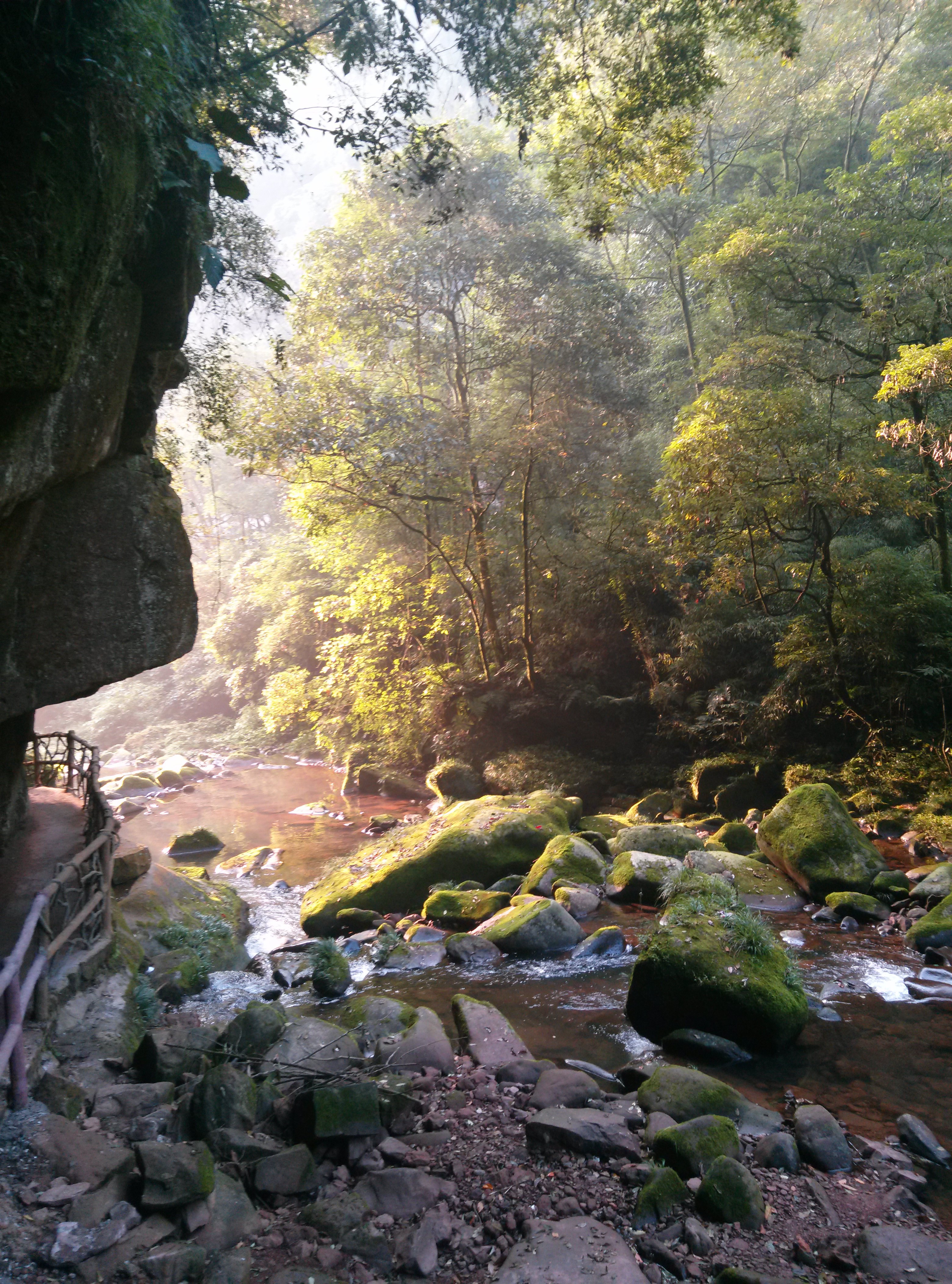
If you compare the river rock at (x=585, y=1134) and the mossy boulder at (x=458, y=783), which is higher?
the mossy boulder at (x=458, y=783)

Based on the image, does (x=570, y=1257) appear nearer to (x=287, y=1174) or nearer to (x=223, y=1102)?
(x=287, y=1174)

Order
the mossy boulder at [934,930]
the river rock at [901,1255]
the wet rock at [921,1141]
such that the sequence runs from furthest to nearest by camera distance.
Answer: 1. the mossy boulder at [934,930]
2. the wet rock at [921,1141]
3. the river rock at [901,1255]

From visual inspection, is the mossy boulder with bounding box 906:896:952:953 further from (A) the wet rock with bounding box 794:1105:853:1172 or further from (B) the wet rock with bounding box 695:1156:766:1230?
(B) the wet rock with bounding box 695:1156:766:1230

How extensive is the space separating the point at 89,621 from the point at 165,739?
2586 cm

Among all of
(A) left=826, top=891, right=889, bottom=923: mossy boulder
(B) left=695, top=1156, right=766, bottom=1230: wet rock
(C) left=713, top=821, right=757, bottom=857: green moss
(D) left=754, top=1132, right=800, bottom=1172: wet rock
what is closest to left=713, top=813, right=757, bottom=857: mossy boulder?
(C) left=713, top=821, right=757, bottom=857: green moss

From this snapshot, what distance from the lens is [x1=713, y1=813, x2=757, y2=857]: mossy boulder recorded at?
10445mm

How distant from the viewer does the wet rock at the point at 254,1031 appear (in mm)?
5250

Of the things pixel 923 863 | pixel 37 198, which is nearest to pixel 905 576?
pixel 923 863

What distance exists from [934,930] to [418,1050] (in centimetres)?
473

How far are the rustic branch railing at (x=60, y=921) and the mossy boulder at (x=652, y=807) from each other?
26.4 ft

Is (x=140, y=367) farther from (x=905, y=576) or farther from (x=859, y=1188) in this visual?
(x=905, y=576)

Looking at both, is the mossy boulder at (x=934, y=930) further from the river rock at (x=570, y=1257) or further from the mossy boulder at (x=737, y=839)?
the river rock at (x=570, y=1257)

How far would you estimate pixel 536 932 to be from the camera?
7867 mm

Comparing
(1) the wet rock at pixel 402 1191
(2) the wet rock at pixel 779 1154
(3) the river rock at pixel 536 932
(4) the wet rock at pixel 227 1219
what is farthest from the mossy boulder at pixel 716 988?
(4) the wet rock at pixel 227 1219
